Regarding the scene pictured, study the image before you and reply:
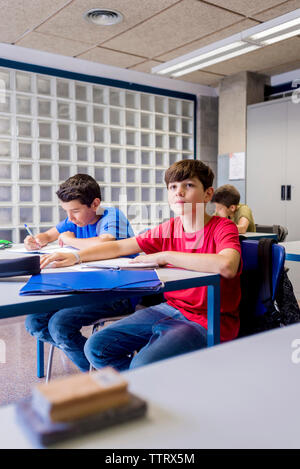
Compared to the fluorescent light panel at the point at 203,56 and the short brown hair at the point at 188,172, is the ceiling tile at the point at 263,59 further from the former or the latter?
the short brown hair at the point at 188,172

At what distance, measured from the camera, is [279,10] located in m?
3.49

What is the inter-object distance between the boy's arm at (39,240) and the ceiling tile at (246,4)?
2.25 metres

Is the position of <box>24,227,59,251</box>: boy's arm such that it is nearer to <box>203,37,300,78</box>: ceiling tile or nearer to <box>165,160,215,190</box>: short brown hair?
<box>165,160,215,190</box>: short brown hair

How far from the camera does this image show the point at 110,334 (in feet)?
5.06

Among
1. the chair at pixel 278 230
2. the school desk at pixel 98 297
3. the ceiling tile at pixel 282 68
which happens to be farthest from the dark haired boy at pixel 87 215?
the ceiling tile at pixel 282 68

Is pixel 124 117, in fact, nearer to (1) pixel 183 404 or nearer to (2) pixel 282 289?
(2) pixel 282 289

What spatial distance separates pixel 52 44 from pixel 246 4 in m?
1.93

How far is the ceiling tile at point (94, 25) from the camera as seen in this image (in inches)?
129

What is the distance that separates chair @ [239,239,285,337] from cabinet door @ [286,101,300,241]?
3.41 meters

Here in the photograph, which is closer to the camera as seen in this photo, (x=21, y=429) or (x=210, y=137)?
(x=21, y=429)

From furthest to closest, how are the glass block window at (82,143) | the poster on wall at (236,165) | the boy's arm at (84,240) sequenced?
the poster on wall at (236,165) → the glass block window at (82,143) → the boy's arm at (84,240)

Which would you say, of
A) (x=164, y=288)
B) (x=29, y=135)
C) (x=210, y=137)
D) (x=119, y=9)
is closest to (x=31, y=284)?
(x=164, y=288)
